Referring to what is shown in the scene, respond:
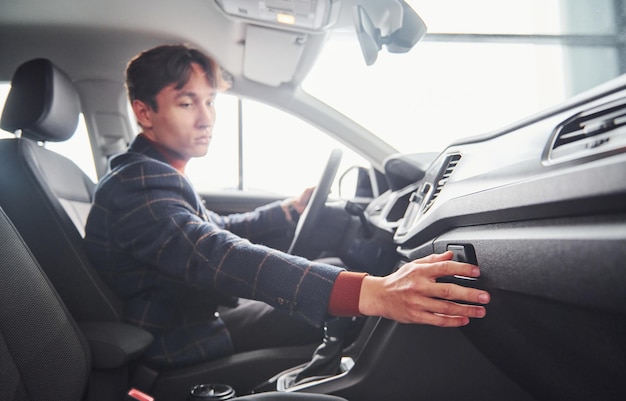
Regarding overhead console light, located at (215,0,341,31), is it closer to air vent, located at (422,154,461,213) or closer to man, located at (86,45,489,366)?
man, located at (86,45,489,366)

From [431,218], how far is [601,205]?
1.32 feet

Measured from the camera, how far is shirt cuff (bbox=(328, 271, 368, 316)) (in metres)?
0.79

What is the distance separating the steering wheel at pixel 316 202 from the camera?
54.2 inches

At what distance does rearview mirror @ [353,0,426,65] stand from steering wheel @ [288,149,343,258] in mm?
273

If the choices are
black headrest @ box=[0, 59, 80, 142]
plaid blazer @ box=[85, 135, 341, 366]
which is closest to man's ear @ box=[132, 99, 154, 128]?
plaid blazer @ box=[85, 135, 341, 366]

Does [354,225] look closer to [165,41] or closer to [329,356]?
[329,356]

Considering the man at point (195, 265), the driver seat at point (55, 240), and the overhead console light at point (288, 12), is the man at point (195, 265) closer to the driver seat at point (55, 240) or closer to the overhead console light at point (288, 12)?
the driver seat at point (55, 240)

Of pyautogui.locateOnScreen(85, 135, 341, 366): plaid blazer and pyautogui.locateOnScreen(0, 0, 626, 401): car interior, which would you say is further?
pyautogui.locateOnScreen(85, 135, 341, 366): plaid blazer

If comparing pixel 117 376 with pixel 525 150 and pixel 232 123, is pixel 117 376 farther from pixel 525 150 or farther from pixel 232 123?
pixel 232 123

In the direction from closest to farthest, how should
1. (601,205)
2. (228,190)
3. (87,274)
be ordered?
1. (601,205)
2. (87,274)
3. (228,190)

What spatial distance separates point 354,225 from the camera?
1562 mm

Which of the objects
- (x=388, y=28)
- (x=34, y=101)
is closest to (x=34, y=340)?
(x=34, y=101)

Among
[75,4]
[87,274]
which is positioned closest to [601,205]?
[87,274]

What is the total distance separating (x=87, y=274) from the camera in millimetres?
1154
